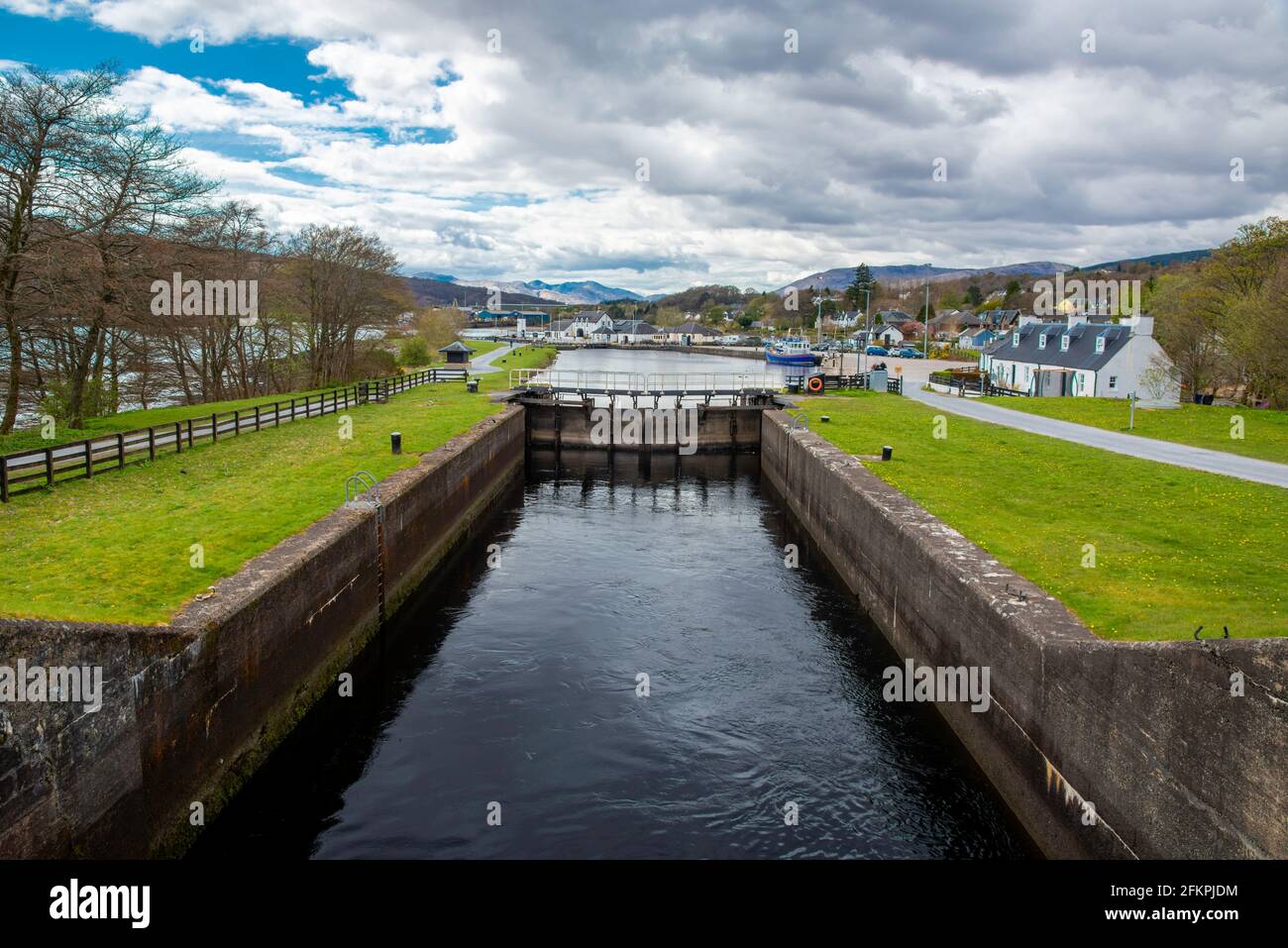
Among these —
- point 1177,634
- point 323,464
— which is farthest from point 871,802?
point 323,464

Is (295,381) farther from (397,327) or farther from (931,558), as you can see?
(931,558)

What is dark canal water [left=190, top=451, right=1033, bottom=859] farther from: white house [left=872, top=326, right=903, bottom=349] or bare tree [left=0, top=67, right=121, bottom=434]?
white house [left=872, top=326, right=903, bottom=349]

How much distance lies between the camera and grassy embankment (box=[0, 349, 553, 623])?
12.2 meters

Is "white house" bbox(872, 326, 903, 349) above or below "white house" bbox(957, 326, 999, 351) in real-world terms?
above

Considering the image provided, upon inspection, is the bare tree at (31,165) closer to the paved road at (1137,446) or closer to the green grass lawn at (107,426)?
the green grass lawn at (107,426)

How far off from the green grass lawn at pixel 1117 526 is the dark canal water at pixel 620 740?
3.44m

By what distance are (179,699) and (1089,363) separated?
167 ft

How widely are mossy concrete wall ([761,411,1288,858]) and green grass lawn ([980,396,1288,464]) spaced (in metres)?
16.9

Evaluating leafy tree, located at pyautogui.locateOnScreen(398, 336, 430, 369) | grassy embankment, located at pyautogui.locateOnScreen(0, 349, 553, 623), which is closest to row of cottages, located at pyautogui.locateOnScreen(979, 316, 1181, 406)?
grassy embankment, located at pyautogui.locateOnScreen(0, 349, 553, 623)

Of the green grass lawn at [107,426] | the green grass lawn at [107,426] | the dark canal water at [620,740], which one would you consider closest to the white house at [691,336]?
the green grass lawn at [107,426]

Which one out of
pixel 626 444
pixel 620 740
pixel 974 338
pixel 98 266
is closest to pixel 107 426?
pixel 98 266

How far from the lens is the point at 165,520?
55.0 ft

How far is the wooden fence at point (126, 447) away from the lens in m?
18.5

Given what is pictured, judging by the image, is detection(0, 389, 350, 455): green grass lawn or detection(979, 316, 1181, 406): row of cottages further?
detection(979, 316, 1181, 406): row of cottages
